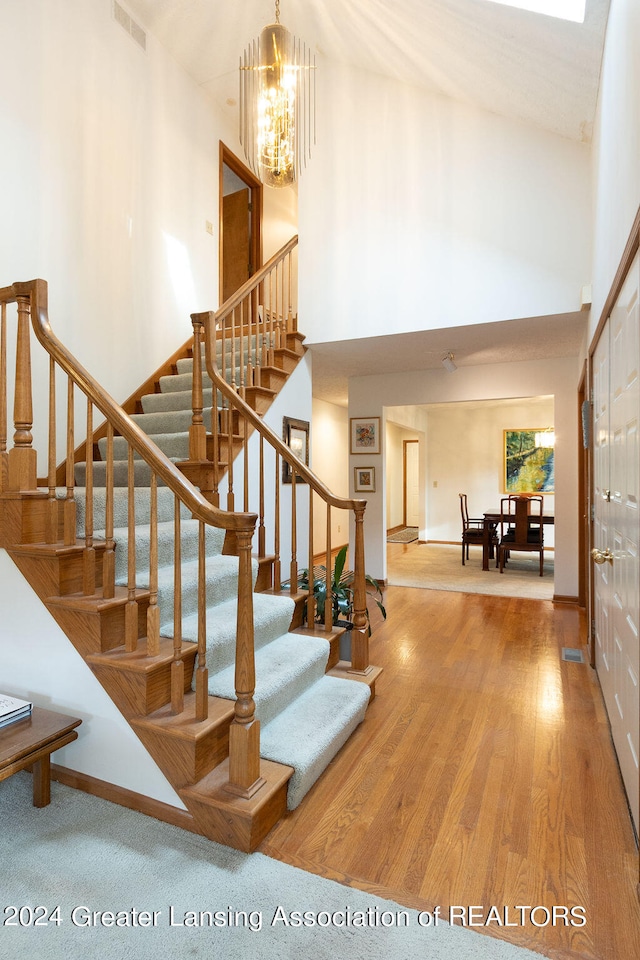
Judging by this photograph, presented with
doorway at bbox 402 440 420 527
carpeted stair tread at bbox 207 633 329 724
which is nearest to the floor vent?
carpeted stair tread at bbox 207 633 329 724

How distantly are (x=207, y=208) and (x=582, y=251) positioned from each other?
11.7 feet

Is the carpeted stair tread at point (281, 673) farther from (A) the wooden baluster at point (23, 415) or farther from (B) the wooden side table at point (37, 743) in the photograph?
(A) the wooden baluster at point (23, 415)

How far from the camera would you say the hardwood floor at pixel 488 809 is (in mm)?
1590

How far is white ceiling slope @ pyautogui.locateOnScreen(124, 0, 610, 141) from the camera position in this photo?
2.84m

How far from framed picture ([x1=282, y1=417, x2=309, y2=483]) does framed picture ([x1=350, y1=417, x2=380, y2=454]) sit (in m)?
1.56

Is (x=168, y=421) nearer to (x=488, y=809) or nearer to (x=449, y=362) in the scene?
(x=449, y=362)

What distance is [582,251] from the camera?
3812 millimetres

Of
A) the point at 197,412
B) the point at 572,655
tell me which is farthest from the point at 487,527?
the point at 197,412

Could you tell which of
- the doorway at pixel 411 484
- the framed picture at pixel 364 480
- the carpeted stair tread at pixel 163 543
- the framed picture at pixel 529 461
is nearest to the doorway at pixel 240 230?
the framed picture at pixel 364 480

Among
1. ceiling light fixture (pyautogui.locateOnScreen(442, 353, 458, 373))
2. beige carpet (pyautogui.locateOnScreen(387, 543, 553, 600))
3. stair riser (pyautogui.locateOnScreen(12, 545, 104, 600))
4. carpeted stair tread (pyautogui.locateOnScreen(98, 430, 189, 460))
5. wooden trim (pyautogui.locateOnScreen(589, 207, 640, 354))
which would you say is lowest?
beige carpet (pyautogui.locateOnScreen(387, 543, 553, 600))

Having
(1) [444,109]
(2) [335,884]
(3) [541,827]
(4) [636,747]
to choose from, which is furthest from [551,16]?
(2) [335,884]

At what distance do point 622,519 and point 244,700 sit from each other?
1597 millimetres

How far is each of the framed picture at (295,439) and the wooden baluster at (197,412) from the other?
1034 mm

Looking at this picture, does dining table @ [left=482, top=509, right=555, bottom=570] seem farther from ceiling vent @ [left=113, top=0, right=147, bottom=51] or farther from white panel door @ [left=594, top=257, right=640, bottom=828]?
ceiling vent @ [left=113, top=0, right=147, bottom=51]
